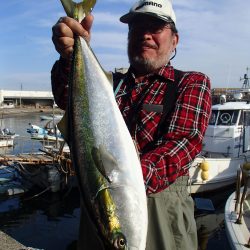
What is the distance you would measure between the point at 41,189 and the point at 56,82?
16387 mm

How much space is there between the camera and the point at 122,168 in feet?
5.74

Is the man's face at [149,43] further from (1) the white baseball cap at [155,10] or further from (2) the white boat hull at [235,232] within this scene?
(2) the white boat hull at [235,232]

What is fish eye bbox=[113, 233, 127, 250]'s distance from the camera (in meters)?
1.63

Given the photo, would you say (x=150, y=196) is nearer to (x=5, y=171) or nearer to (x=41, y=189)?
(x=41, y=189)

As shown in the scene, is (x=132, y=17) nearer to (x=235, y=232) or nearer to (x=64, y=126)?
(x=64, y=126)

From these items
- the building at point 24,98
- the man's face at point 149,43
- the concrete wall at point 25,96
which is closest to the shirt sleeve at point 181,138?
the man's face at point 149,43

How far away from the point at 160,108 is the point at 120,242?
1.05 m

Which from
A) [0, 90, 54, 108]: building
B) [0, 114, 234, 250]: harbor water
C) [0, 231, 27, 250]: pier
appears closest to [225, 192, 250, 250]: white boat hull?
[0, 114, 234, 250]: harbor water

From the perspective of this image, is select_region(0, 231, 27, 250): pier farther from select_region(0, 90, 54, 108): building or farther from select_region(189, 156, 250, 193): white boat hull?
select_region(0, 90, 54, 108): building

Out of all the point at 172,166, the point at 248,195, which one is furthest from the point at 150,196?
the point at 248,195

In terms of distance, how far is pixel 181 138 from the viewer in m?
2.30

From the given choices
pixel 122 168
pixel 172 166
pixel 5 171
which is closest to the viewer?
pixel 122 168

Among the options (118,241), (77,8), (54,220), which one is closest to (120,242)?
(118,241)

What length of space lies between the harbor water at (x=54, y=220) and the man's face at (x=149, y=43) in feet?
33.3
